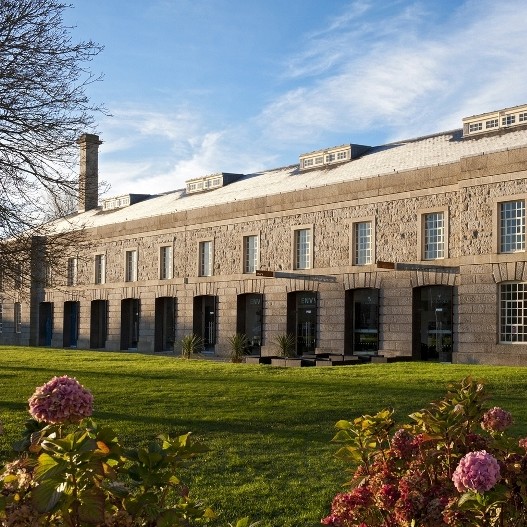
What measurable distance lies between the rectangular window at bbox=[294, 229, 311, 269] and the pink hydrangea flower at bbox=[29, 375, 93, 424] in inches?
1205

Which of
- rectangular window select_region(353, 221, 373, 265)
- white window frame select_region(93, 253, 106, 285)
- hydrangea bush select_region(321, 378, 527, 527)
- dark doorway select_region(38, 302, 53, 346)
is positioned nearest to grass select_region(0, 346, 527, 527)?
hydrangea bush select_region(321, 378, 527, 527)

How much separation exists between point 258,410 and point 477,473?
38.0ft

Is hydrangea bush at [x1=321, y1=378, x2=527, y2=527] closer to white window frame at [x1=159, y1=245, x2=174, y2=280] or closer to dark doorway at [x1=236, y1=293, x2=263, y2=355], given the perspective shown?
dark doorway at [x1=236, y1=293, x2=263, y2=355]

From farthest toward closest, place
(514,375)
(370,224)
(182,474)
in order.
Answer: (370,224)
(514,375)
(182,474)

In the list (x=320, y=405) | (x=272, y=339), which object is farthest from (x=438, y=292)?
(x=320, y=405)

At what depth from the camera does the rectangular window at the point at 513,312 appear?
2667 cm

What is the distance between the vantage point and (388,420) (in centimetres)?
550

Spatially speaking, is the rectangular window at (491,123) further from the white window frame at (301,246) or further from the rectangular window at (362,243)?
the white window frame at (301,246)

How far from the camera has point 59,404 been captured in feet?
12.9

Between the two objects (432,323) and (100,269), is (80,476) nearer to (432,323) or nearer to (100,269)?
(432,323)

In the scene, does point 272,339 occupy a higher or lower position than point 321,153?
lower

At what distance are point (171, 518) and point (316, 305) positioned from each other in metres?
30.5

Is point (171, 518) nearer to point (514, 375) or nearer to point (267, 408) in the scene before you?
point (267, 408)

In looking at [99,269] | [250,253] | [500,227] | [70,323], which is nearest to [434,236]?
[500,227]
